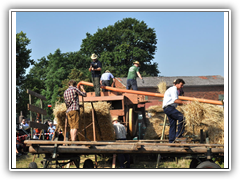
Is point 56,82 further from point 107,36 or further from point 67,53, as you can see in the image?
point 107,36

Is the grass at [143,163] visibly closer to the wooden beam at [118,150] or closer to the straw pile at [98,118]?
the straw pile at [98,118]

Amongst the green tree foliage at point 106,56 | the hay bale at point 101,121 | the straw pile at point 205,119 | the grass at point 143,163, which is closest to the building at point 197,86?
the green tree foliage at point 106,56

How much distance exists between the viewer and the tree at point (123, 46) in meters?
45.2

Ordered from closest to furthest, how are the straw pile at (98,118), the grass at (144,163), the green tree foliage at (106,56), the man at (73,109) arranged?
the man at (73,109), the straw pile at (98,118), the grass at (144,163), the green tree foliage at (106,56)

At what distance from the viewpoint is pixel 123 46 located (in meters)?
45.3

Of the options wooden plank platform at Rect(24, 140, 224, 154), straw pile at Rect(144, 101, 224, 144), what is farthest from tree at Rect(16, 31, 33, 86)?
wooden plank platform at Rect(24, 140, 224, 154)

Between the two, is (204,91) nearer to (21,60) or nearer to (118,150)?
(21,60)

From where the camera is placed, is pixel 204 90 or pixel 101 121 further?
pixel 204 90

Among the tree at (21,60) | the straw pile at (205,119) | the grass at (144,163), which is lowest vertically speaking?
the grass at (144,163)

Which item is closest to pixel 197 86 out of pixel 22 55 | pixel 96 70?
pixel 22 55

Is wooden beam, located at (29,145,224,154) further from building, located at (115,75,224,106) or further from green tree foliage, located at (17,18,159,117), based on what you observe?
building, located at (115,75,224,106)

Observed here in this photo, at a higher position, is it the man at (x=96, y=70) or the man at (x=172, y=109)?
the man at (x=96, y=70)
